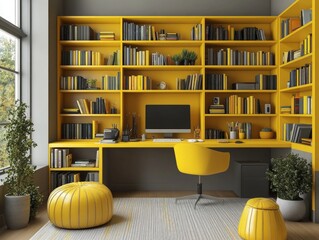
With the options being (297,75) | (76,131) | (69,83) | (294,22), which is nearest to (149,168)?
(76,131)

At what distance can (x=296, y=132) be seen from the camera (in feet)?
15.5

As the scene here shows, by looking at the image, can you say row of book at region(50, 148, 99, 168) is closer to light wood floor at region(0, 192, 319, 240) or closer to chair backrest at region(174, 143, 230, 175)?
light wood floor at region(0, 192, 319, 240)

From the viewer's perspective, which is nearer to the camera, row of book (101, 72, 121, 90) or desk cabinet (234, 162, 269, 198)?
desk cabinet (234, 162, 269, 198)

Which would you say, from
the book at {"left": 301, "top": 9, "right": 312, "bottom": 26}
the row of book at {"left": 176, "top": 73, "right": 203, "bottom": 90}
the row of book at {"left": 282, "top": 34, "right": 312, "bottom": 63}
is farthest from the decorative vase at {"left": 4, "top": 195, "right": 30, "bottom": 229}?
the book at {"left": 301, "top": 9, "right": 312, "bottom": 26}

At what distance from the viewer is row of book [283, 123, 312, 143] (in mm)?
4531

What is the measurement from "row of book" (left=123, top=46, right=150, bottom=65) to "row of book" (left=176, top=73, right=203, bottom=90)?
592mm

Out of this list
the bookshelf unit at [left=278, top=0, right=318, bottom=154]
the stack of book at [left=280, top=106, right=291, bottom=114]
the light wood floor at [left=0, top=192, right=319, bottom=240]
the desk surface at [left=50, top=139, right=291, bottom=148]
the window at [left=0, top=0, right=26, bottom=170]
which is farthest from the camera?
the stack of book at [left=280, top=106, right=291, bottom=114]

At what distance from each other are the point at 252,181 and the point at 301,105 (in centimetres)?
125

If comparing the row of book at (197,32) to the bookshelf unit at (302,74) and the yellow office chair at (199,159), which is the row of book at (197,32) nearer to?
the bookshelf unit at (302,74)

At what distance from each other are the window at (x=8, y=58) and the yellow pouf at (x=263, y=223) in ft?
9.53

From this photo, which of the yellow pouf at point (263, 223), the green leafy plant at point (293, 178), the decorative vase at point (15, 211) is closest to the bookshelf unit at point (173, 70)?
the green leafy plant at point (293, 178)

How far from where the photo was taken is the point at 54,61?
5383 mm

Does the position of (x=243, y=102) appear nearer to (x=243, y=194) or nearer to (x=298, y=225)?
(x=243, y=194)

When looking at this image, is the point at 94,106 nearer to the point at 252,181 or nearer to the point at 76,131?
the point at 76,131
